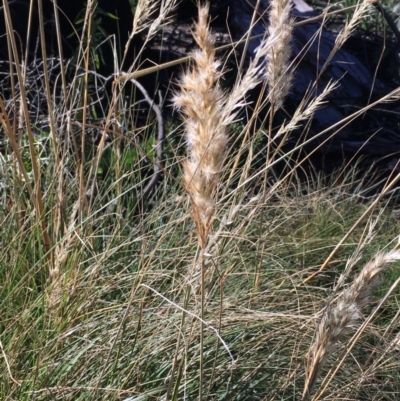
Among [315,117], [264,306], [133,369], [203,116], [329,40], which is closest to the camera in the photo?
[203,116]

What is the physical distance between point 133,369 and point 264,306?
592 millimetres

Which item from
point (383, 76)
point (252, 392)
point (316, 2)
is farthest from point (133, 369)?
point (316, 2)

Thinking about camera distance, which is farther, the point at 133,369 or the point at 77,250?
the point at 77,250

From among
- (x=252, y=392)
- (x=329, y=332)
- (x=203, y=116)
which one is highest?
(x=203, y=116)

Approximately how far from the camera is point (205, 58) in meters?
1.38

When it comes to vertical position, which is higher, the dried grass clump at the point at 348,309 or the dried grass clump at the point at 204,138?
the dried grass clump at the point at 204,138

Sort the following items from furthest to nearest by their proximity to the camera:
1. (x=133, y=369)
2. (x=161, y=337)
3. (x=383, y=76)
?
(x=383, y=76) < (x=161, y=337) < (x=133, y=369)

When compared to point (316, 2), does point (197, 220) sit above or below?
above

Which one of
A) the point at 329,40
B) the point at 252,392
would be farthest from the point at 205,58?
the point at 329,40

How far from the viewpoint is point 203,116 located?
4.34 feet

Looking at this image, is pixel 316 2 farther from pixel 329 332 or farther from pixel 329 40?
pixel 329 332

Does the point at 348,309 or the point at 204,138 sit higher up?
the point at 204,138

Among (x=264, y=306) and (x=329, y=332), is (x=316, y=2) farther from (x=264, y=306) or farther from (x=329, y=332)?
(x=329, y=332)

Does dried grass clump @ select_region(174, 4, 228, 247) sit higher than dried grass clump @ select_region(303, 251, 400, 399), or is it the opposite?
dried grass clump @ select_region(174, 4, 228, 247)
